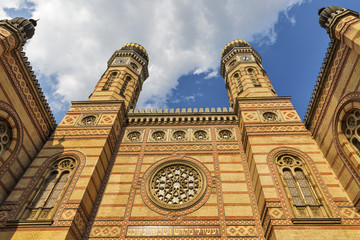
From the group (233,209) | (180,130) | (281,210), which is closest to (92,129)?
(180,130)

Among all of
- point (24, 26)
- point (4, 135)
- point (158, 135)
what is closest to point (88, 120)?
point (158, 135)

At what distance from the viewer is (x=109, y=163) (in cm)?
1033

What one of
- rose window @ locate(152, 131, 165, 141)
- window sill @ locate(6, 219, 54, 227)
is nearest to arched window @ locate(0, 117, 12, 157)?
window sill @ locate(6, 219, 54, 227)

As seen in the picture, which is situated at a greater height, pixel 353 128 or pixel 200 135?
pixel 200 135

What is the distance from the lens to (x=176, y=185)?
31.0 ft

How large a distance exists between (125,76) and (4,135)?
847 cm

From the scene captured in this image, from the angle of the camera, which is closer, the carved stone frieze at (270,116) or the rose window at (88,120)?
the carved stone frieze at (270,116)

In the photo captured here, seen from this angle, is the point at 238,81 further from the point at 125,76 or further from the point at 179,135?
the point at 125,76

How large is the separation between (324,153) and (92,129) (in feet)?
32.7

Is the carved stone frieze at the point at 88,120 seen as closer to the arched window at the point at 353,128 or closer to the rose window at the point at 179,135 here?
the rose window at the point at 179,135

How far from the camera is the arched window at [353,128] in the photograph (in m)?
7.72

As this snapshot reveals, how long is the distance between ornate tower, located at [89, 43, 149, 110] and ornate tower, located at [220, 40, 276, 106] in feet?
21.0

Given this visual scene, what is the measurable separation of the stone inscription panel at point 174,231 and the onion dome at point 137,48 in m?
13.7

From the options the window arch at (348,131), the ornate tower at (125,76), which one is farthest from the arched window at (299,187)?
the ornate tower at (125,76)
